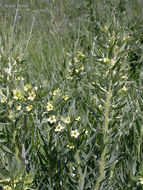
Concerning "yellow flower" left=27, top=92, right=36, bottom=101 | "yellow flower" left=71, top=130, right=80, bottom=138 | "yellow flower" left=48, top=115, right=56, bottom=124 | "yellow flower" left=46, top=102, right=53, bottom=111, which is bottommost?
"yellow flower" left=71, top=130, right=80, bottom=138

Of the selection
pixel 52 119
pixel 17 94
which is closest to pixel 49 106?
pixel 52 119

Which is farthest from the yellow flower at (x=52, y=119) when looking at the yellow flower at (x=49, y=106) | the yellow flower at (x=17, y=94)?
the yellow flower at (x=17, y=94)

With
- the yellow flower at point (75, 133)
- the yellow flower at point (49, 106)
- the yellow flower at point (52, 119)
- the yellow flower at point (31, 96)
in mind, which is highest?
the yellow flower at point (31, 96)

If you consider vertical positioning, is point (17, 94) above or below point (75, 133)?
above

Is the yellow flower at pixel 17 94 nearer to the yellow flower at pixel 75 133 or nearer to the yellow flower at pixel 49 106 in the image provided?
the yellow flower at pixel 49 106

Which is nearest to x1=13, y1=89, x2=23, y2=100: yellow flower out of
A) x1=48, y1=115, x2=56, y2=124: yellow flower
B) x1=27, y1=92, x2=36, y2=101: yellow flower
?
x1=27, y1=92, x2=36, y2=101: yellow flower

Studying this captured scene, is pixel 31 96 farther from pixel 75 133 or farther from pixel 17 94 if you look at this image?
pixel 75 133

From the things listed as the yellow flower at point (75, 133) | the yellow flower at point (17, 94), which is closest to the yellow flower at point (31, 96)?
the yellow flower at point (17, 94)

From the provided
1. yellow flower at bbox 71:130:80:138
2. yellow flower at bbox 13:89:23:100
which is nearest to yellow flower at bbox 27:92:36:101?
yellow flower at bbox 13:89:23:100

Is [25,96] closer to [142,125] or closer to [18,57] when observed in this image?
[18,57]

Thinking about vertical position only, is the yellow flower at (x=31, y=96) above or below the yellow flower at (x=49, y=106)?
above

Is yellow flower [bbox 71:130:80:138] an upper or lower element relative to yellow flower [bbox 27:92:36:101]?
lower

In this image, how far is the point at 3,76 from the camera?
1.11 metres

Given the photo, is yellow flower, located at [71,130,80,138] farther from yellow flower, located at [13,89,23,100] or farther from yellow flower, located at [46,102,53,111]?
yellow flower, located at [13,89,23,100]
